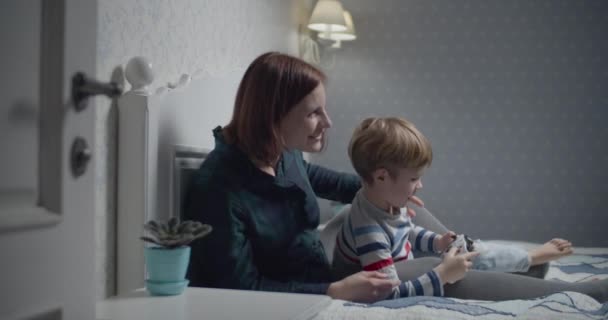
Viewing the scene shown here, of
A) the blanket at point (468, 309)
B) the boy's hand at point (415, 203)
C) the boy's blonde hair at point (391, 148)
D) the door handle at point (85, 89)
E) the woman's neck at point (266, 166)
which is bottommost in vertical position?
the blanket at point (468, 309)

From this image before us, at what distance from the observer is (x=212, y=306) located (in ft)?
3.04

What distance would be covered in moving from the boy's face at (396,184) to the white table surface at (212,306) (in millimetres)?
423

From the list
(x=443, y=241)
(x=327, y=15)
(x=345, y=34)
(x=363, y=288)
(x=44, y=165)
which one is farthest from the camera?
(x=345, y=34)

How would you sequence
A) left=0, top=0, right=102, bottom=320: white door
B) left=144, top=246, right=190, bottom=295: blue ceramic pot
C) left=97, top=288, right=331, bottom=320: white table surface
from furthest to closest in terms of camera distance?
left=144, top=246, right=190, bottom=295: blue ceramic pot → left=97, top=288, right=331, bottom=320: white table surface → left=0, top=0, right=102, bottom=320: white door

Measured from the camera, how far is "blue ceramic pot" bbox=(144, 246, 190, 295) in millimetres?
976

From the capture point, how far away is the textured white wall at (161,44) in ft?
3.55

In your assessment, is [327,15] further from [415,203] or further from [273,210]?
[273,210]

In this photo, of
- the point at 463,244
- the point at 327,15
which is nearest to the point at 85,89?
the point at 463,244

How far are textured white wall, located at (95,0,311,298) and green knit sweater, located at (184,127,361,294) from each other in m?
0.17

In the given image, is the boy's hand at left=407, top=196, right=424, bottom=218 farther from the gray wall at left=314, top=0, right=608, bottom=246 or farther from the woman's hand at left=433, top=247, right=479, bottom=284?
the gray wall at left=314, top=0, right=608, bottom=246

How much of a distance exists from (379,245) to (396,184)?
151 mm

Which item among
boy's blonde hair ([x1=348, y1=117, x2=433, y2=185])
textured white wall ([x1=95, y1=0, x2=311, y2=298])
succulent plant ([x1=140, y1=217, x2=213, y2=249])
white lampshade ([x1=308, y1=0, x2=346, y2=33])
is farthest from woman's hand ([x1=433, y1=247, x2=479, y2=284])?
white lampshade ([x1=308, y1=0, x2=346, y2=33])

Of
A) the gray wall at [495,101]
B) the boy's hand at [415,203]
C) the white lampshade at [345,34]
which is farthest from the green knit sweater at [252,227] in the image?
the gray wall at [495,101]

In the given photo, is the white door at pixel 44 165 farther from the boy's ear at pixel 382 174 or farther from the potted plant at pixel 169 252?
the boy's ear at pixel 382 174
